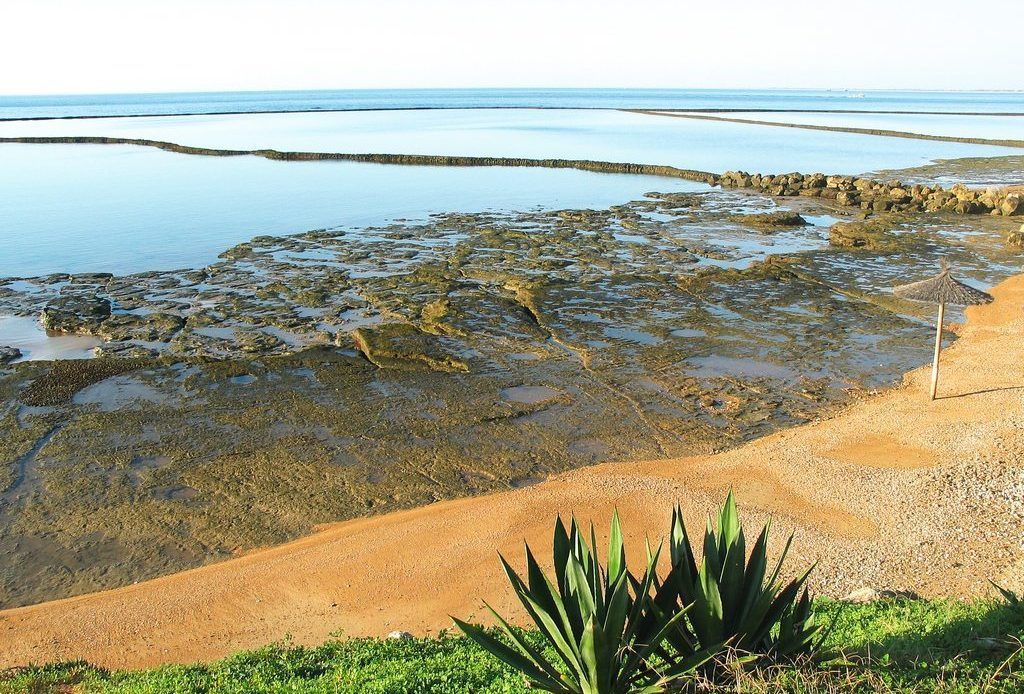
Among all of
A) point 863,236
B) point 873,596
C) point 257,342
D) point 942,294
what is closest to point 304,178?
point 863,236

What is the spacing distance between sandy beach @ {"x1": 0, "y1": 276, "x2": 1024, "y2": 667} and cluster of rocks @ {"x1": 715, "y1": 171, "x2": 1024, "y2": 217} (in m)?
26.2

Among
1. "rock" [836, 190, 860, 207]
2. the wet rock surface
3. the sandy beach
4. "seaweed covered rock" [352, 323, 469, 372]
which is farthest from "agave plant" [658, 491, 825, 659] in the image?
"rock" [836, 190, 860, 207]

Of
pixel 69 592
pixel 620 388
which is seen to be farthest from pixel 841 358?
pixel 69 592

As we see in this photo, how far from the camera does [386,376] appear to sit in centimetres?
1596

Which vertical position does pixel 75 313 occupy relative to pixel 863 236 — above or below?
below

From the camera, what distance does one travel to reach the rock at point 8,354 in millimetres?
16797

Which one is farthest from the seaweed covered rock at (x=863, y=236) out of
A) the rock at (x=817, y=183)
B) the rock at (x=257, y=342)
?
the rock at (x=257, y=342)

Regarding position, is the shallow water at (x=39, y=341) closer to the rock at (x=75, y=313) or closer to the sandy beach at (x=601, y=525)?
the rock at (x=75, y=313)

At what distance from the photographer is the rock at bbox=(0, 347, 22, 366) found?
661 inches

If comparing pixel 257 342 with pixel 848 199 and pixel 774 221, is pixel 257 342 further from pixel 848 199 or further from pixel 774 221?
pixel 848 199

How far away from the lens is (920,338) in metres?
18.5

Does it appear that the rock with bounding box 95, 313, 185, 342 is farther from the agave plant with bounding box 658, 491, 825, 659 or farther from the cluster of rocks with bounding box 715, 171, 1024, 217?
the cluster of rocks with bounding box 715, 171, 1024, 217

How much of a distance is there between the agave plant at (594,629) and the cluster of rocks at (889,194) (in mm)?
36084

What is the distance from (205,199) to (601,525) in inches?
1371
